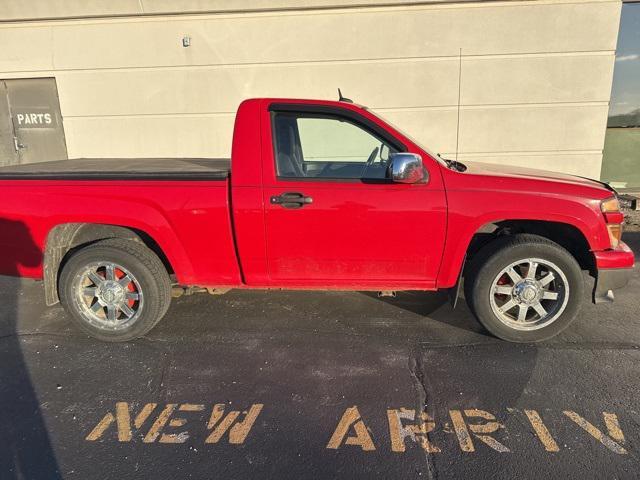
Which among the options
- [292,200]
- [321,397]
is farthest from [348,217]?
[321,397]

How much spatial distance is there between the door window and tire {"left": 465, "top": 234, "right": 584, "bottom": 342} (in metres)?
1.07

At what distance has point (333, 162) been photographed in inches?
153

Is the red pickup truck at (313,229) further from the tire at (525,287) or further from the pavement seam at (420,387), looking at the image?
the pavement seam at (420,387)

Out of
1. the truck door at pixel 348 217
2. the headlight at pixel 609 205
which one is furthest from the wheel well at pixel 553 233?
the truck door at pixel 348 217

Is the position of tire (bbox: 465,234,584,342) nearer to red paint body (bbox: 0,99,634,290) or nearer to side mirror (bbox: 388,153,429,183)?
red paint body (bbox: 0,99,634,290)

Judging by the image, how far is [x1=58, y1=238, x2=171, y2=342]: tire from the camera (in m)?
3.39

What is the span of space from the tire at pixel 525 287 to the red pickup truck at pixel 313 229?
0.01 metres

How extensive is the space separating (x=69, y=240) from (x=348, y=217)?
2.29m

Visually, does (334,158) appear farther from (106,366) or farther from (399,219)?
(106,366)

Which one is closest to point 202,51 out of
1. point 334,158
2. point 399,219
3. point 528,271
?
point 334,158

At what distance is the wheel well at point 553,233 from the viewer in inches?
131

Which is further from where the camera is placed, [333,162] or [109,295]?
[333,162]

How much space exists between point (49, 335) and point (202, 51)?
5885mm

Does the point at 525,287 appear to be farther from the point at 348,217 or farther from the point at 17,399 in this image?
the point at 17,399
